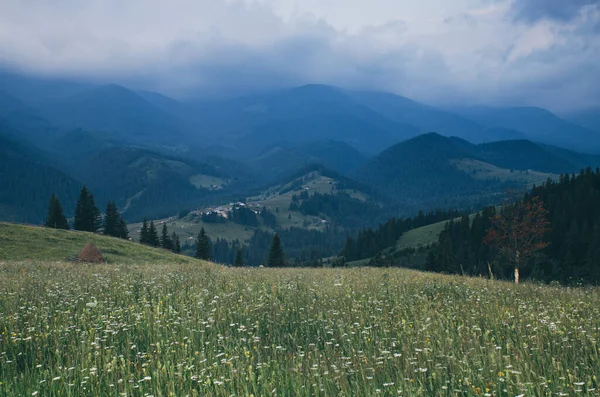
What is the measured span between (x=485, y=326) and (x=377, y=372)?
10.5ft

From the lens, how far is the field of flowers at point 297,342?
213 inches

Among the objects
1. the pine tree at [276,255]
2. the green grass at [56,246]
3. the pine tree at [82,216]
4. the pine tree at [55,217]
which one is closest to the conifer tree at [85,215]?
the pine tree at [82,216]

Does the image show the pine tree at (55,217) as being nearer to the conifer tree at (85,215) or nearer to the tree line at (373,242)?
the conifer tree at (85,215)

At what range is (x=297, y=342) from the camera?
7.65 m

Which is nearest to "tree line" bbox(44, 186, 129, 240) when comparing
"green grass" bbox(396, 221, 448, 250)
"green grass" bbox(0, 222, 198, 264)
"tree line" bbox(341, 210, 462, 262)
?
"green grass" bbox(0, 222, 198, 264)

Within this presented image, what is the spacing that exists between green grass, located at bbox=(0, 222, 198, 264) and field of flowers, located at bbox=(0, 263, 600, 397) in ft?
100

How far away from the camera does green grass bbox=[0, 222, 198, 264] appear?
38.3 m

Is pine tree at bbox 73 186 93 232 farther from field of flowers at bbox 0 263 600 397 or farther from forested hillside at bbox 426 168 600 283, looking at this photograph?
field of flowers at bbox 0 263 600 397

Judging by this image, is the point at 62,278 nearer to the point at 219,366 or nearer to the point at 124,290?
the point at 124,290

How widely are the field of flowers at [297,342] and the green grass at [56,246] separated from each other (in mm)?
30548

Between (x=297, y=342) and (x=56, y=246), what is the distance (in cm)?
4236

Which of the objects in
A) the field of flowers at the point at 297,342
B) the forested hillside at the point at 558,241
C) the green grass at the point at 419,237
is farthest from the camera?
the green grass at the point at 419,237

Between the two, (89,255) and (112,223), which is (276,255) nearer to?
(112,223)

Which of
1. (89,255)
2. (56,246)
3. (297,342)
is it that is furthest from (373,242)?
(297,342)
